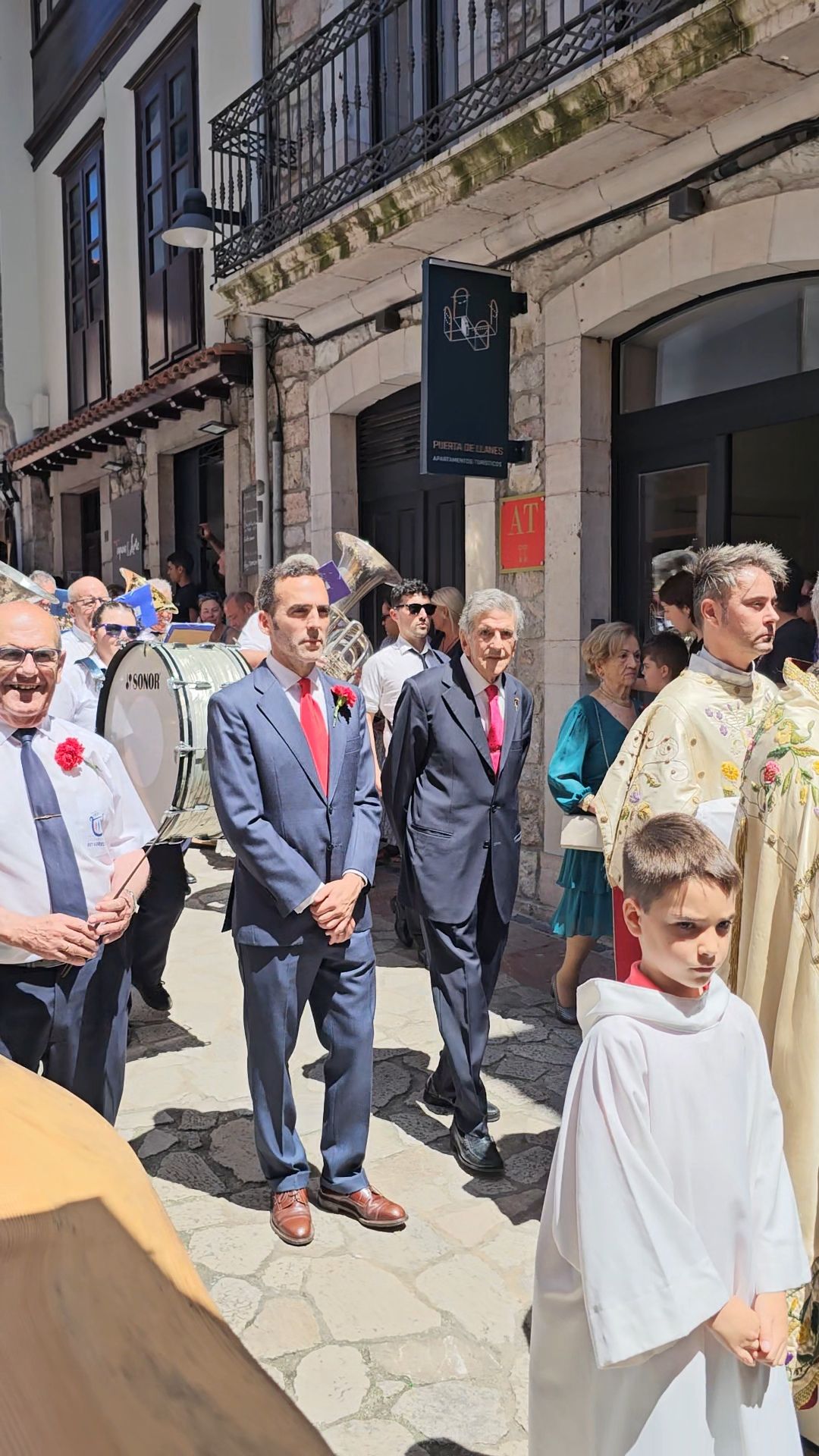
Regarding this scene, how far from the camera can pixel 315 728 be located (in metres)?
3.45

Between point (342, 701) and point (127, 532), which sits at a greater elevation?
point (127, 532)

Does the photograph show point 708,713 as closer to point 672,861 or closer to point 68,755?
point 672,861

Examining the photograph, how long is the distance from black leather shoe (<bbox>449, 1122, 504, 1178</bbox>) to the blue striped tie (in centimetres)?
161

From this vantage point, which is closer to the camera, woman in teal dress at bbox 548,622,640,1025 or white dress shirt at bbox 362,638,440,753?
woman in teal dress at bbox 548,622,640,1025

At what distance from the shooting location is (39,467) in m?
16.3

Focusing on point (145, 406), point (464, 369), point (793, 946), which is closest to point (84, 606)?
point (464, 369)

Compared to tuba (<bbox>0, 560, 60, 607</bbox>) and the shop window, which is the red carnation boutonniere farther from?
the shop window

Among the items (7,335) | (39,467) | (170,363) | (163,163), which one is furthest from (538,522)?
(7,335)

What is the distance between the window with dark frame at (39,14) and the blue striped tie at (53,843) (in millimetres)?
17012

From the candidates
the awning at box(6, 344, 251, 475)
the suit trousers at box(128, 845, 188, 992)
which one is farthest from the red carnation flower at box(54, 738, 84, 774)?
the awning at box(6, 344, 251, 475)

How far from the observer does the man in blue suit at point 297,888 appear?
10.7 ft

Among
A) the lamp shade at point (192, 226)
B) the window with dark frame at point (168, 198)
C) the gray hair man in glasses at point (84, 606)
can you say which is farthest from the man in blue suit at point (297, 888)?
the window with dark frame at point (168, 198)

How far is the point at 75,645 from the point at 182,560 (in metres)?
5.80

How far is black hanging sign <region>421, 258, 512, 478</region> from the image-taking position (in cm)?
679
